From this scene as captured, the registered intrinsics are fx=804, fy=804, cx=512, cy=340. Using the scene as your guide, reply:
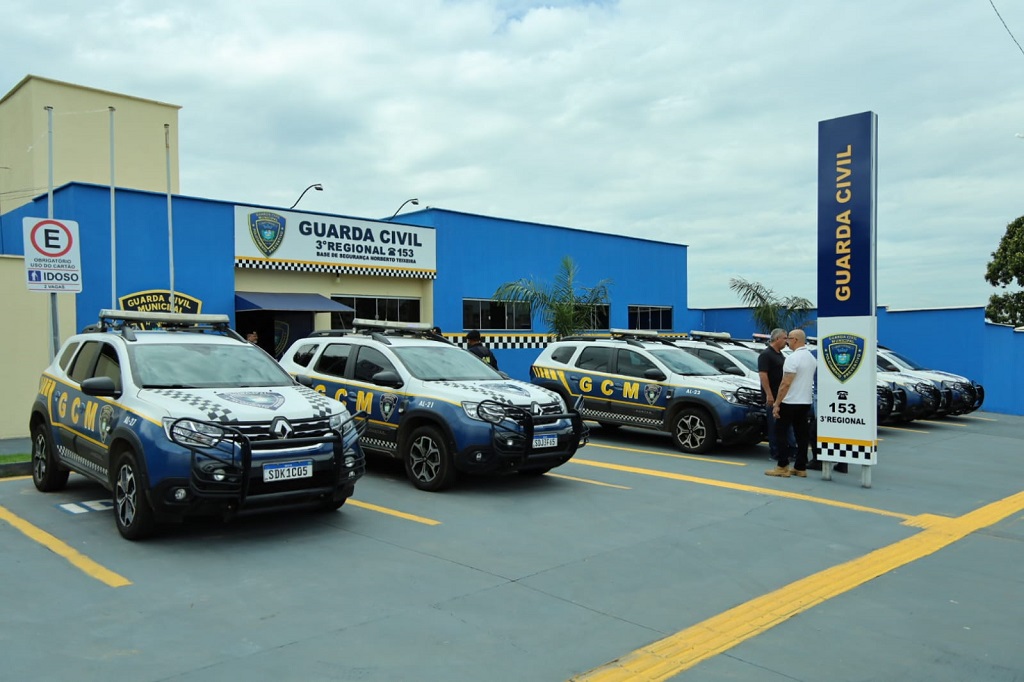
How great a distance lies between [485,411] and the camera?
28.1 feet

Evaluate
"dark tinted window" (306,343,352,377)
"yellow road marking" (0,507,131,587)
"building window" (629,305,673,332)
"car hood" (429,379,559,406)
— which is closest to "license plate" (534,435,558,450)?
"car hood" (429,379,559,406)

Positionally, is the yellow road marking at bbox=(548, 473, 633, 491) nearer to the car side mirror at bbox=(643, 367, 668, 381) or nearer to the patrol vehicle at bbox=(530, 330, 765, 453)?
the patrol vehicle at bbox=(530, 330, 765, 453)

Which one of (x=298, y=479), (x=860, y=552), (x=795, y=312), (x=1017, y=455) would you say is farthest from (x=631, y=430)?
(x=795, y=312)

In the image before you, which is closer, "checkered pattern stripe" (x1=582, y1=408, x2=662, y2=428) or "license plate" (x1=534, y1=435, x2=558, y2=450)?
"license plate" (x1=534, y1=435, x2=558, y2=450)

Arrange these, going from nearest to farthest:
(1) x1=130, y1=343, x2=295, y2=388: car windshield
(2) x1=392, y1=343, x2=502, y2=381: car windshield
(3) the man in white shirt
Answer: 1. (1) x1=130, y1=343, x2=295, y2=388: car windshield
2. (2) x1=392, y1=343, x2=502, y2=381: car windshield
3. (3) the man in white shirt

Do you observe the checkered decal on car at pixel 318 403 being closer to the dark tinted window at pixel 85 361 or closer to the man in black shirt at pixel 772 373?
the dark tinted window at pixel 85 361

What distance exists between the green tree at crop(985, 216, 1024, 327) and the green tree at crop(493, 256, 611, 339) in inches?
934

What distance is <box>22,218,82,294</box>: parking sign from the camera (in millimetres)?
10227

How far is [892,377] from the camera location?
16.6m

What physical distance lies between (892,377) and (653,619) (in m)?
13.6

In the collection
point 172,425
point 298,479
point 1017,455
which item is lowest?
point 1017,455

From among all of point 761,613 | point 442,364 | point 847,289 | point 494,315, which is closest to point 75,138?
point 494,315

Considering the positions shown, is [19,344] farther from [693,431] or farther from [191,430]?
[693,431]

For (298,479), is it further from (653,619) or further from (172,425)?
(653,619)
